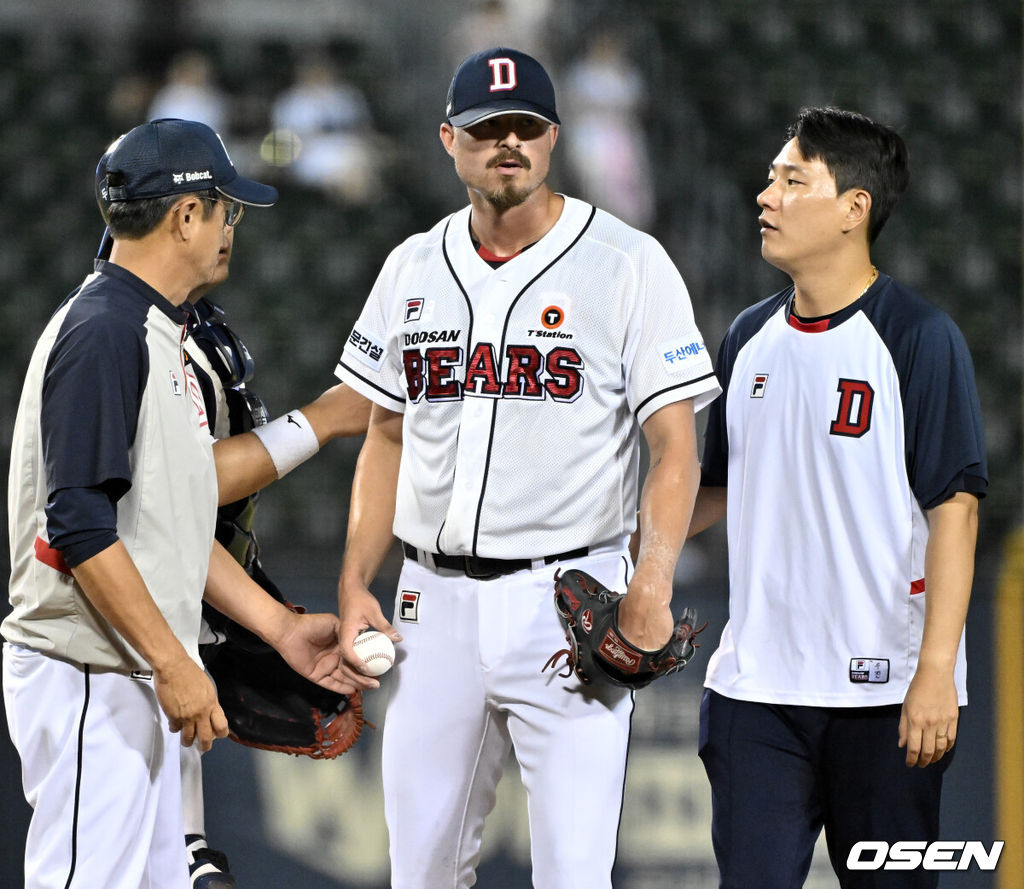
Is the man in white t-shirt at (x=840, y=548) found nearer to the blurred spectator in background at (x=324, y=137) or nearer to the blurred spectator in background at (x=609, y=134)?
the blurred spectator in background at (x=609, y=134)

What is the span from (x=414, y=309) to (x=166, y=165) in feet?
1.88

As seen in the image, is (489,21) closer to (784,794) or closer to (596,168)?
(596,168)

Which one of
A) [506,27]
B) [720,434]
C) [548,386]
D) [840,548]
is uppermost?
[506,27]

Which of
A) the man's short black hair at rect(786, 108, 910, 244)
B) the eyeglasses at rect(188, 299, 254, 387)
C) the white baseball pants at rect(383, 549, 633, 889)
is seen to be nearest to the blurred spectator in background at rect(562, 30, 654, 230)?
the eyeglasses at rect(188, 299, 254, 387)

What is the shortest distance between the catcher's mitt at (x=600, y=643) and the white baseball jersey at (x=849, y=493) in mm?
224

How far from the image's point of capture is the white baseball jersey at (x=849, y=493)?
2561mm

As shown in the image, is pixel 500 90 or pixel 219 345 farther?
pixel 219 345

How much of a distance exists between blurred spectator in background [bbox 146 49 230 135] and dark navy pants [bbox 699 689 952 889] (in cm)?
532

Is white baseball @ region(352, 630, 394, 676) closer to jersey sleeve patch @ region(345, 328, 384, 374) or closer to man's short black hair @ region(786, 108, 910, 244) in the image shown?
jersey sleeve patch @ region(345, 328, 384, 374)

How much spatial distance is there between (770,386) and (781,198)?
375 mm

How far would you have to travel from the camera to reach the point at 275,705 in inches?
120

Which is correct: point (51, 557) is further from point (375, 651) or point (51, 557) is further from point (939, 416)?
point (939, 416)

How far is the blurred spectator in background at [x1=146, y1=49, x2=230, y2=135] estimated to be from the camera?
7.09 metres

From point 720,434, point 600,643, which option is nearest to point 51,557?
point 600,643
